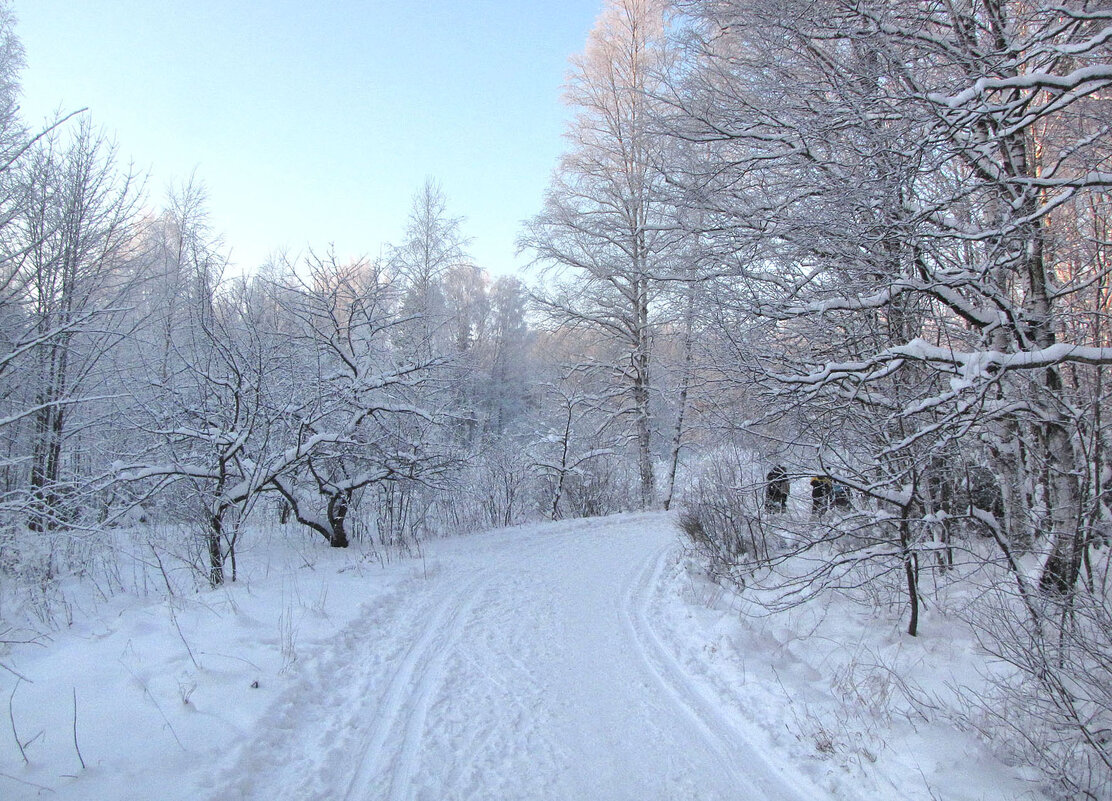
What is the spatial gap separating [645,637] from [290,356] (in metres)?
6.23

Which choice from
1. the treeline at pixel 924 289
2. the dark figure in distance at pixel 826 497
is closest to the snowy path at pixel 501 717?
the treeline at pixel 924 289

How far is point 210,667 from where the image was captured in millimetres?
3711

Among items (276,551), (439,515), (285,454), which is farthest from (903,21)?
(439,515)

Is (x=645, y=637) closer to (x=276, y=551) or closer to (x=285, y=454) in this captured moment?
(x=285, y=454)

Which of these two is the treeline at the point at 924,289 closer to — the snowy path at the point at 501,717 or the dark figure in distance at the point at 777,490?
the dark figure in distance at the point at 777,490

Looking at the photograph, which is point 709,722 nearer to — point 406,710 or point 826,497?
point 406,710

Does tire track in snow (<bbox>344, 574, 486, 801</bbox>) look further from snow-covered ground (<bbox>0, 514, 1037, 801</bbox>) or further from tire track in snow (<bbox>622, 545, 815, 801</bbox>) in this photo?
tire track in snow (<bbox>622, 545, 815, 801</bbox>)

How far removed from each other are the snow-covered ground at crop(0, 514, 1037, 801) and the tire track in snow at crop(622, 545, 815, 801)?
0.02 m

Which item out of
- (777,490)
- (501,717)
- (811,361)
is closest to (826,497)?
(777,490)

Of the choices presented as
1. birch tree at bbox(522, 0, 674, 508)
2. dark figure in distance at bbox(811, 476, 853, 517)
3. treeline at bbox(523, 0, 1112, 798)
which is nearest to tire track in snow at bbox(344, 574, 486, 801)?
treeline at bbox(523, 0, 1112, 798)

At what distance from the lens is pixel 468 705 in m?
3.68

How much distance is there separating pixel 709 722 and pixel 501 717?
1398 mm

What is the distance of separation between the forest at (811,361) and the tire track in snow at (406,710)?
2.79m

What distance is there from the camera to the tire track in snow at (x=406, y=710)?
2846mm
